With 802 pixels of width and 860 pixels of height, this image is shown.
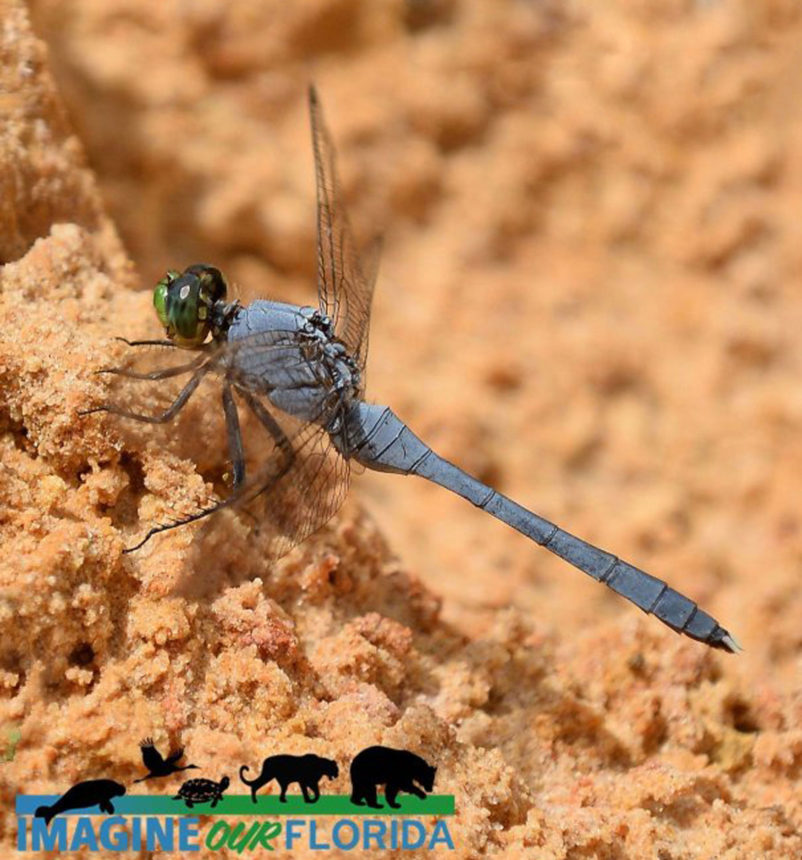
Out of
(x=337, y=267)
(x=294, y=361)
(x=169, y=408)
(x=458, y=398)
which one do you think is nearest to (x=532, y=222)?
(x=458, y=398)

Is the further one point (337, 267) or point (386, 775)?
point (337, 267)

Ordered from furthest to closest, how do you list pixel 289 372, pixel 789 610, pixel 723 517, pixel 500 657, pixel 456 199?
pixel 456 199 → pixel 723 517 → pixel 789 610 → pixel 289 372 → pixel 500 657

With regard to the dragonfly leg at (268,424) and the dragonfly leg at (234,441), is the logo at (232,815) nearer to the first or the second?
the dragonfly leg at (234,441)

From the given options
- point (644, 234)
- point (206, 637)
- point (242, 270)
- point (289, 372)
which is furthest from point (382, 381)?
point (206, 637)

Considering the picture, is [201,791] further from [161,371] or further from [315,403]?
[315,403]

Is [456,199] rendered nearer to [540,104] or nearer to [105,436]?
[540,104]

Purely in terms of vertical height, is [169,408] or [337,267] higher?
[337,267]
